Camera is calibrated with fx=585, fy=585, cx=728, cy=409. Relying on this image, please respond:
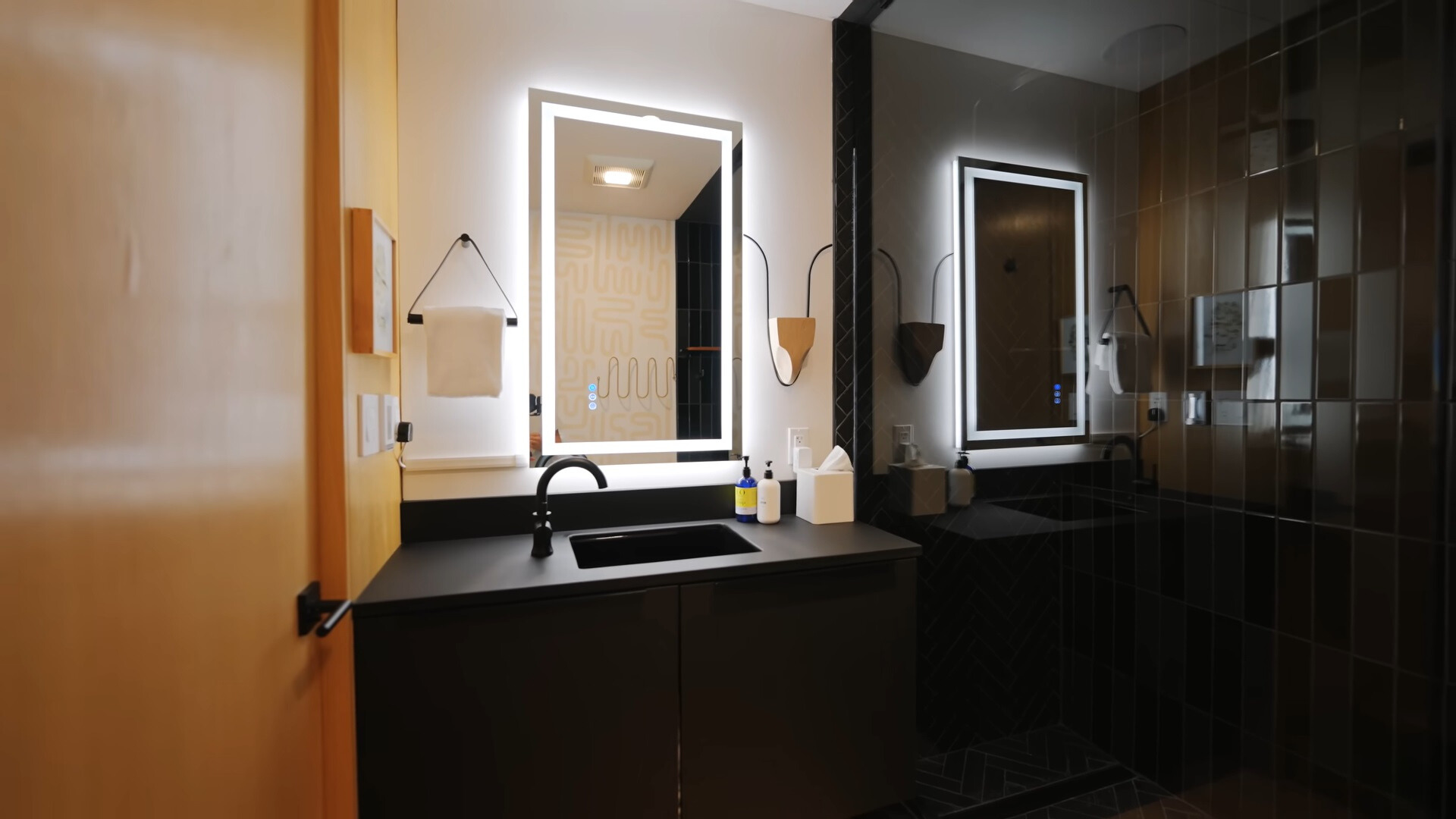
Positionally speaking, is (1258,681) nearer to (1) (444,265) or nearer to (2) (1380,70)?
(2) (1380,70)

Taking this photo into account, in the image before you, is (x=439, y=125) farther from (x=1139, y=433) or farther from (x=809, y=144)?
(x=1139, y=433)

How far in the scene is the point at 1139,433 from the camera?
1.51 m

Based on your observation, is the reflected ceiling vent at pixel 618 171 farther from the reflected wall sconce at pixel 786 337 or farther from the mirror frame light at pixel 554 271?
the reflected wall sconce at pixel 786 337

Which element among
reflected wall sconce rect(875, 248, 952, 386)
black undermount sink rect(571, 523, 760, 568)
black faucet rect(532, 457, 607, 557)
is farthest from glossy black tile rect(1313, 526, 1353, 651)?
black faucet rect(532, 457, 607, 557)

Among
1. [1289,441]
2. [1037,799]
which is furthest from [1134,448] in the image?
[1037,799]

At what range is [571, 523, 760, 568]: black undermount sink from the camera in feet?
5.96

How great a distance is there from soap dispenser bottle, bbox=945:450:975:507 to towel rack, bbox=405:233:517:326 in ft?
4.97

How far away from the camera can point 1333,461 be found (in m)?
1.16

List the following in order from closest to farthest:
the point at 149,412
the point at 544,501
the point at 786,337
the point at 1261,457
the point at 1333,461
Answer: the point at 149,412 → the point at 1333,461 → the point at 1261,457 → the point at 544,501 → the point at 786,337

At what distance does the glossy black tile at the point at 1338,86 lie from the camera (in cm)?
111

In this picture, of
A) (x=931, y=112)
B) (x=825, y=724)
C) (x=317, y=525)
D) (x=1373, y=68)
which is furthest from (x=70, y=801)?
(x=931, y=112)

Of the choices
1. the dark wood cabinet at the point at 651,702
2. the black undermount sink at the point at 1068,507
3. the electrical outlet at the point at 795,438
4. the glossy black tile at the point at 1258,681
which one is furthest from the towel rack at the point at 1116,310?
the electrical outlet at the point at 795,438

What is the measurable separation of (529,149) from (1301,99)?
189 cm

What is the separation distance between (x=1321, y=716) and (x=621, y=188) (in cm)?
220
